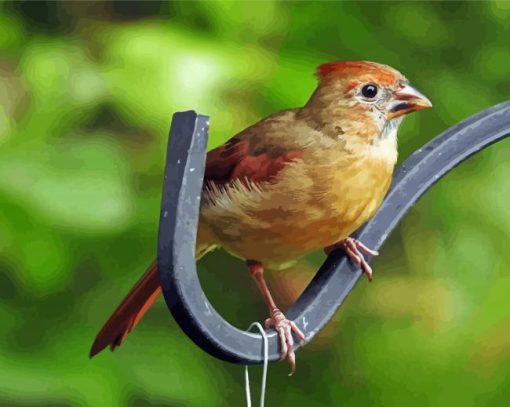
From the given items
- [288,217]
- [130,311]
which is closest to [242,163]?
[288,217]

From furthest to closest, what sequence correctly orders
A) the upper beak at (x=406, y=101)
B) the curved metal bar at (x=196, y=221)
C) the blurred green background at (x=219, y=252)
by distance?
the blurred green background at (x=219, y=252)
the upper beak at (x=406, y=101)
the curved metal bar at (x=196, y=221)

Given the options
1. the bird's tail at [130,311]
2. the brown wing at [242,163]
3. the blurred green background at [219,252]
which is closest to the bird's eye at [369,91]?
the brown wing at [242,163]

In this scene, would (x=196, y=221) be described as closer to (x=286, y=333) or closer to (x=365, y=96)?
(x=286, y=333)

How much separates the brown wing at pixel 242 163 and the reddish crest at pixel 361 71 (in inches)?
4.6

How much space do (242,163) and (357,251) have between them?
0.51 feet

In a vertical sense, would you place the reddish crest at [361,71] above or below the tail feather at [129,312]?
above

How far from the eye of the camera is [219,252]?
1986mm

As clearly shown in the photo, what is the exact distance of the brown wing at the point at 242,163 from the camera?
1.36m

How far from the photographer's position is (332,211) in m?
1.31

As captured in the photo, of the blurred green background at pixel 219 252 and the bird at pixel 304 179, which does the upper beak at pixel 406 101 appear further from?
the blurred green background at pixel 219 252

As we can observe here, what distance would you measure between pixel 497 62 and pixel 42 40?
72 centimetres

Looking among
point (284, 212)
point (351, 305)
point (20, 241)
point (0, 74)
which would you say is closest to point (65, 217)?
point (20, 241)

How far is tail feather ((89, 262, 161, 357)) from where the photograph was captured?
1.39 m

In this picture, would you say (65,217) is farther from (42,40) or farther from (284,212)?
(284,212)
